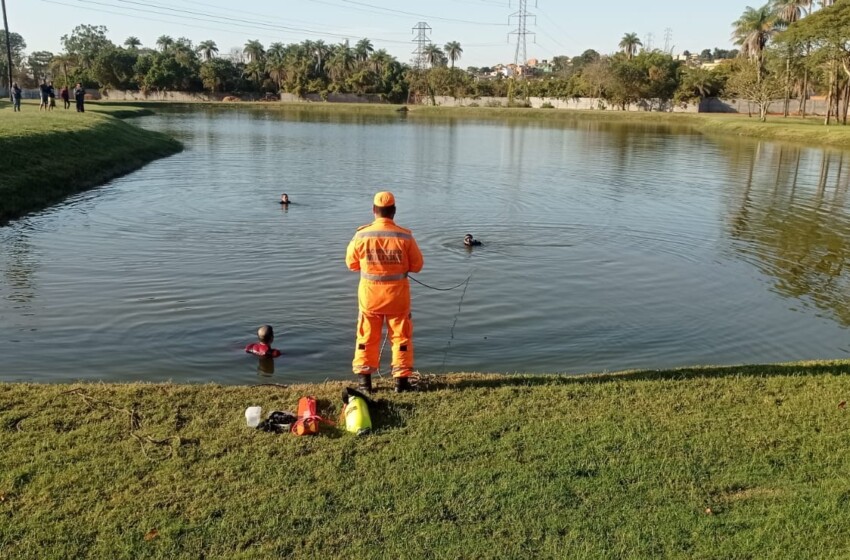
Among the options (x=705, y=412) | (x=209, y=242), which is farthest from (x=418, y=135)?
(x=705, y=412)

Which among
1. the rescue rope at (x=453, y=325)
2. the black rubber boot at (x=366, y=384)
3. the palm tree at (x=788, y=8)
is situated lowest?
the rescue rope at (x=453, y=325)

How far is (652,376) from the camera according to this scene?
25.6 feet

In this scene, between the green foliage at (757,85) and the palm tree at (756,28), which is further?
the palm tree at (756,28)

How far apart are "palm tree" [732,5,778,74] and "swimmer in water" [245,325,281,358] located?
10218cm

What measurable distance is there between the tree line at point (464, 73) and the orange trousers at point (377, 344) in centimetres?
6877

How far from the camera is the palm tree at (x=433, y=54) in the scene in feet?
551

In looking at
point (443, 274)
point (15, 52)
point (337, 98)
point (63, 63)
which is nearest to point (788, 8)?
point (337, 98)

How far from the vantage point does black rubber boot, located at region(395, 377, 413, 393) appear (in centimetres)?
712

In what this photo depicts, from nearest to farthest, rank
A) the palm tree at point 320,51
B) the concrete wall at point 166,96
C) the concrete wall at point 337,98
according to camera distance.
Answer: the concrete wall at point 166,96 < the concrete wall at point 337,98 < the palm tree at point 320,51

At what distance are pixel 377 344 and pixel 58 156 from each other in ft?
66.3

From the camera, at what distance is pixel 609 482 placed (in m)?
5.40

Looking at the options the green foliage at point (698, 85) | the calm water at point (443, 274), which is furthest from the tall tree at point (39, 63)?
the calm water at point (443, 274)

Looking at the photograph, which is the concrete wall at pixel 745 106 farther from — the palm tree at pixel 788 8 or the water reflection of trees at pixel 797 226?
the water reflection of trees at pixel 797 226

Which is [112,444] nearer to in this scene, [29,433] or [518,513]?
[29,433]
